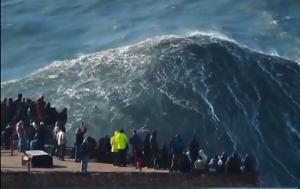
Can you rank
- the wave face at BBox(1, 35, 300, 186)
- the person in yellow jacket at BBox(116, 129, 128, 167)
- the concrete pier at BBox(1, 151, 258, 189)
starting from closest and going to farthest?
the concrete pier at BBox(1, 151, 258, 189), the person in yellow jacket at BBox(116, 129, 128, 167), the wave face at BBox(1, 35, 300, 186)

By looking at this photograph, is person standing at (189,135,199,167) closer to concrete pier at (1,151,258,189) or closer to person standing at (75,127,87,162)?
concrete pier at (1,151,258,189)

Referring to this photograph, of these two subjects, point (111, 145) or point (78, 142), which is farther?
point (111, 145)

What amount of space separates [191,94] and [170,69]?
1.15 metres

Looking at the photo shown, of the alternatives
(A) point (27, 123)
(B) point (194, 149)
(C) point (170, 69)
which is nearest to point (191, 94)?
(C) point (170, 69)

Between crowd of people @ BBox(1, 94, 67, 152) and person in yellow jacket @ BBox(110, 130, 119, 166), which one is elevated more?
crowd of people @ BBox(1, 94, 67, 152)

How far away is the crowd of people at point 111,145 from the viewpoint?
2836cm

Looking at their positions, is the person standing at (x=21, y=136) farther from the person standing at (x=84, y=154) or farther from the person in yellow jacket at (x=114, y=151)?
the person in yellow jacket at (x=114, y=151)

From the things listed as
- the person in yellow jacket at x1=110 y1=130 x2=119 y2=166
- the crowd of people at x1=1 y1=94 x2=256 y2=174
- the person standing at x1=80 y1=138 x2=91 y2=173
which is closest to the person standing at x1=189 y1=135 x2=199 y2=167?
the crowd of people at x1=1 y1=94 x2=256 y2=174

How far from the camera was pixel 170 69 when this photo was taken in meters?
32.5

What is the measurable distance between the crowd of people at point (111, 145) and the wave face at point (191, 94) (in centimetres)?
157

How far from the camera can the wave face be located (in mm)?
31312

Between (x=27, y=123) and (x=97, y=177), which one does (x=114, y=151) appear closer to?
(x=97, y=177)

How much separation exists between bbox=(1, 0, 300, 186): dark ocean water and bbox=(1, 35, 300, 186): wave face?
34 millimetres

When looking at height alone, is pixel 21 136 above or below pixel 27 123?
below
